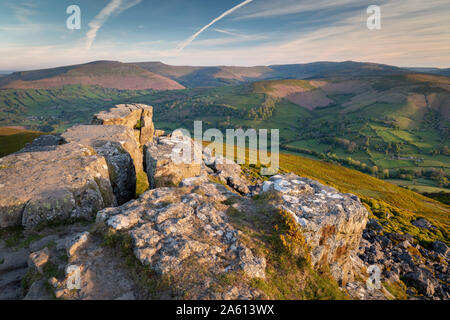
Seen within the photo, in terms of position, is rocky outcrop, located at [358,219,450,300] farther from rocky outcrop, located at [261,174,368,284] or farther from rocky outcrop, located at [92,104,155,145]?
rocky outcrop, located at [92,104,155,145]

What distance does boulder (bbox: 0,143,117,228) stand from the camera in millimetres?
10250

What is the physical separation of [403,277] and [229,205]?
776 inches

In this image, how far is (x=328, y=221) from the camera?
9.99m

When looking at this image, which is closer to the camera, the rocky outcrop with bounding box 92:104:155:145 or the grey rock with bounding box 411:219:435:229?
the rocky outcrop with bounding box 92:104:155:145

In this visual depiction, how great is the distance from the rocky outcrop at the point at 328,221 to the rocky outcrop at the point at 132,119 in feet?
64.3

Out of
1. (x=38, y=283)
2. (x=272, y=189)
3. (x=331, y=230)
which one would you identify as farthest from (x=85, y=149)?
(x=331, y=230)

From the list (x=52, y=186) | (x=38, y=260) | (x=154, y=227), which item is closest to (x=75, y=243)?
(x=38, y=260)

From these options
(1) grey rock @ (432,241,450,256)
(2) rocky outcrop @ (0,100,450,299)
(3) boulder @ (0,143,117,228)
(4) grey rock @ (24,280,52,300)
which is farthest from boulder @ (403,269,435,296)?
(4) grey rock @ (24,280,52,300)

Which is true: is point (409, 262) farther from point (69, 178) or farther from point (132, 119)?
point (132, 119)

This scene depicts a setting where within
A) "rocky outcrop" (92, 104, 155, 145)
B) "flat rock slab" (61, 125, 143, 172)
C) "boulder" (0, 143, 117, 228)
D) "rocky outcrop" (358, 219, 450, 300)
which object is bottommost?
"rocky outcrop" (358, 219, 450, 300)

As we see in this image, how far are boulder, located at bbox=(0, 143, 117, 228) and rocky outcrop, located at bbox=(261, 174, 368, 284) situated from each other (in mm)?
10265

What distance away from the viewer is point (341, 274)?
10.3m

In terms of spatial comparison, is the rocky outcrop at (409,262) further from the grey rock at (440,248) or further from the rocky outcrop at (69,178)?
the rocky outcrop at (69,178)

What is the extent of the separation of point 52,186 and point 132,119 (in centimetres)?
1636
